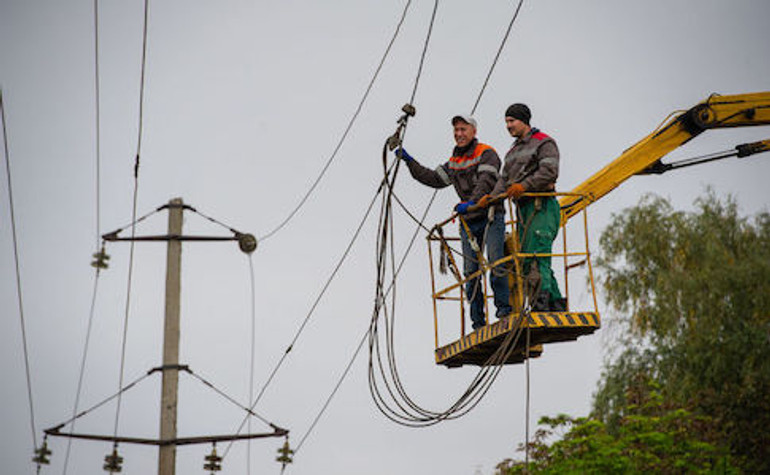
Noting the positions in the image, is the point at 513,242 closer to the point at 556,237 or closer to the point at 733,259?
the point at 556,237

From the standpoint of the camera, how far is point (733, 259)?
2362cm

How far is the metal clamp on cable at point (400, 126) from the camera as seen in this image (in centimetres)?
1057

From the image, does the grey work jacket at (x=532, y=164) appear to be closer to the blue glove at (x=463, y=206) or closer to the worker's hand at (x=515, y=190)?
the worker's hand at (x=515, y=190)

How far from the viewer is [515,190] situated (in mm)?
9688

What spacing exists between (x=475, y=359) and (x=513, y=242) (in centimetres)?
144

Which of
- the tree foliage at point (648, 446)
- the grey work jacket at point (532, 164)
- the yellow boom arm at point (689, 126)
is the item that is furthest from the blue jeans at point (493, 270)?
the tree foliage at point (648, 446)

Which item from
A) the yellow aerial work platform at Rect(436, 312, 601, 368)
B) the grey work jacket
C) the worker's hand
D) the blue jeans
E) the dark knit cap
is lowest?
the yellow aerial work platform at Rect(436, 312, 601, 368)

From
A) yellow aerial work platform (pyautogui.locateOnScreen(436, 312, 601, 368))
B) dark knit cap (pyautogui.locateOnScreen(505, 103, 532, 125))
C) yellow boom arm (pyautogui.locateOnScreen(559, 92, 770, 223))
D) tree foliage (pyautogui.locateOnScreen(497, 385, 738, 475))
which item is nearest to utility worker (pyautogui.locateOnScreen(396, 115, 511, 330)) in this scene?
yellow aerial work platform (pyautogui.locateOnScreen(436, 312, 601, 368))

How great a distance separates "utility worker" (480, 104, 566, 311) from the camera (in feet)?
31.8

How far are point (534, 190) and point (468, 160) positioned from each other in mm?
968

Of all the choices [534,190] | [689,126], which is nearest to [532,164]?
[534,190]

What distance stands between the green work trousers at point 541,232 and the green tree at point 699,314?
13.7 meters

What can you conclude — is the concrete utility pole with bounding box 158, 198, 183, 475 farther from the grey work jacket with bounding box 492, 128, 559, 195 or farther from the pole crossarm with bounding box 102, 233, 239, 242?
the grey work jacket with bounding box 492, 128, 559, 195

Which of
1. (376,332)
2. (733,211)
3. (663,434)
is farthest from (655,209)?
(376,332)
